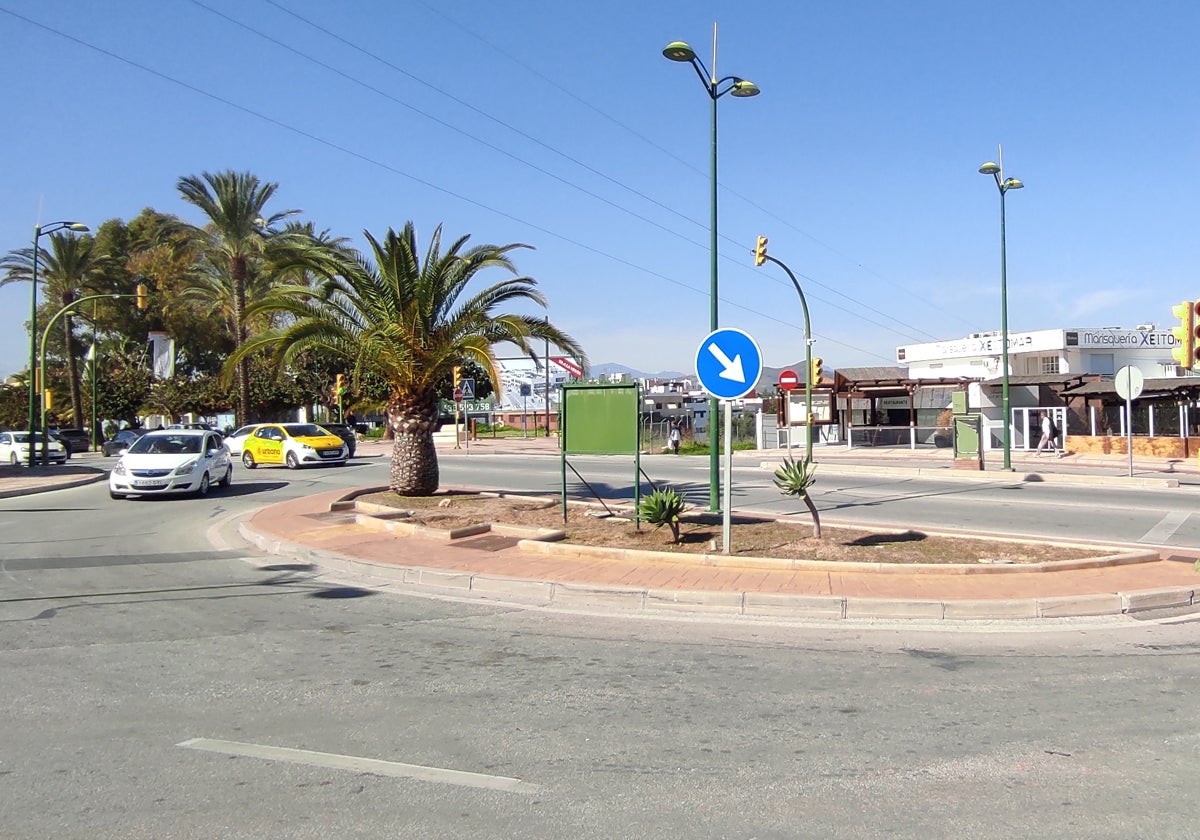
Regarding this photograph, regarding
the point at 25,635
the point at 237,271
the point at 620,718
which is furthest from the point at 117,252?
the point at 620,718

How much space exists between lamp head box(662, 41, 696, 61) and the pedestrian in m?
24.4

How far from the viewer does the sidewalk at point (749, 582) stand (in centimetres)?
844

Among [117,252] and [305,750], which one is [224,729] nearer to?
[305,750]

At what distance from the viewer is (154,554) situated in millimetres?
12492

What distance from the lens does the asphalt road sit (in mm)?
4152

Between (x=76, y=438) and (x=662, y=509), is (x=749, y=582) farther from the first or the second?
(x=76, y=438)

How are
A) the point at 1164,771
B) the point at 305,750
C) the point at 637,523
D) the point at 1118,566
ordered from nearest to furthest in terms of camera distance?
the point at 1164,771
the point at 305,750
the point at 1118,566
the point at 637,523

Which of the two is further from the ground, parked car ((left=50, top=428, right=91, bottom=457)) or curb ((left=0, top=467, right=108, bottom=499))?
parked car ((left=50, top=428, right=91, bottom=457))

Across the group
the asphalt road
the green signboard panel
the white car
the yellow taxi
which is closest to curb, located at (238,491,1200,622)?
the asphalt road

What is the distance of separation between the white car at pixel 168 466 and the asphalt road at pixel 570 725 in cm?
1136

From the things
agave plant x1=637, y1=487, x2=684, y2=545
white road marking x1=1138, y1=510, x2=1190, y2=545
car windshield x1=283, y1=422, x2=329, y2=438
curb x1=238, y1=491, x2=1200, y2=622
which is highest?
car windshield x1=283, y1=422, x2=329, y2=438

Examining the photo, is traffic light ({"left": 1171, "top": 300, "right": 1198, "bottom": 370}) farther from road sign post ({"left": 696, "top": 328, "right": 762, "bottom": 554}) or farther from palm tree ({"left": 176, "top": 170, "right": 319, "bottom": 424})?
palm tree ({"left": 176, "top": 170, "right": 319, "bottom": 424})

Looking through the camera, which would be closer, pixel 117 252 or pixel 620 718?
pixel 620 718

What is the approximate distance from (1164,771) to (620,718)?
2.88 m
